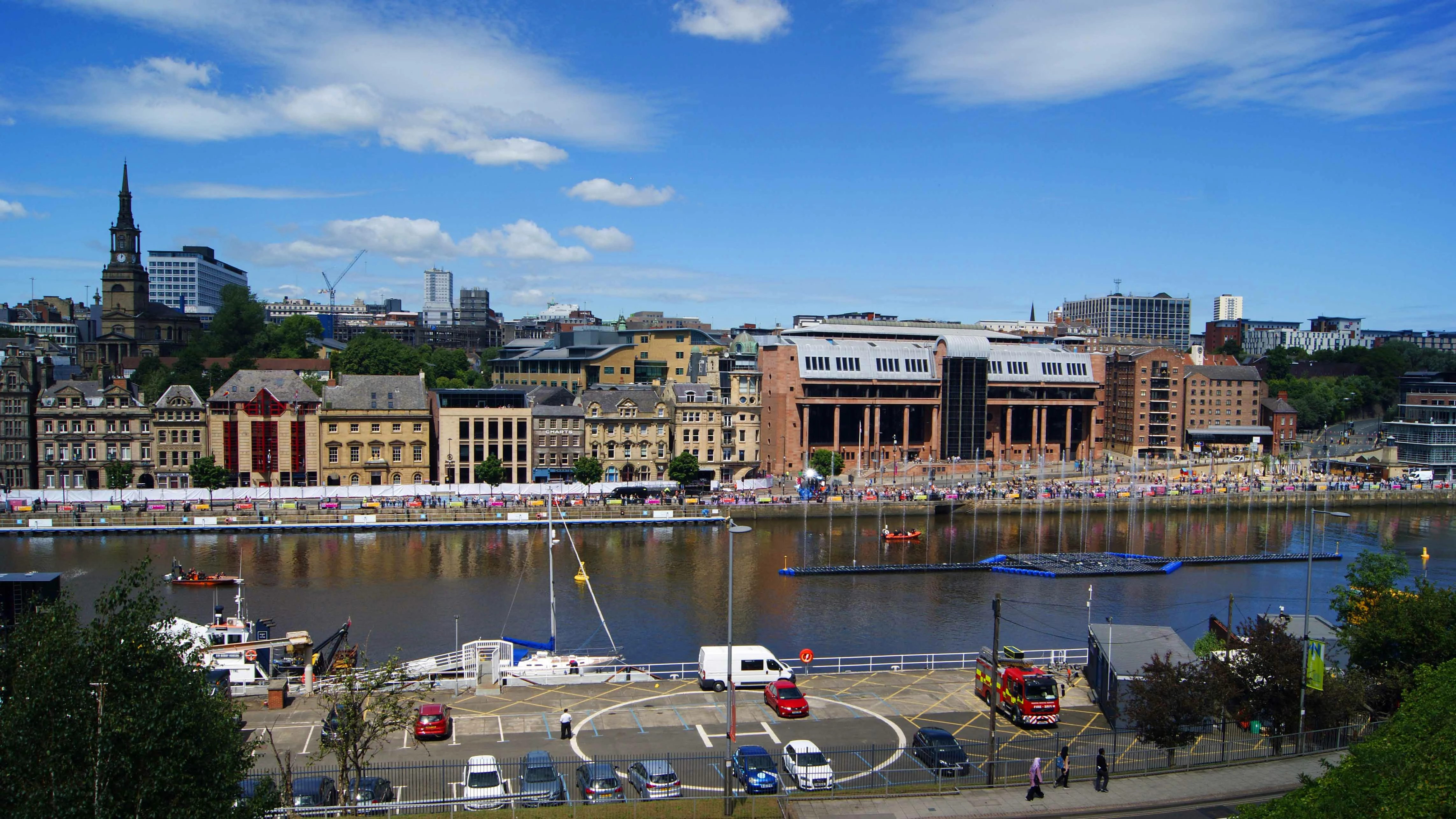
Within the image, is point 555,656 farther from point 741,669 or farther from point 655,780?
point 655,780

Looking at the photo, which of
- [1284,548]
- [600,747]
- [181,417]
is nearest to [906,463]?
[1284,548]

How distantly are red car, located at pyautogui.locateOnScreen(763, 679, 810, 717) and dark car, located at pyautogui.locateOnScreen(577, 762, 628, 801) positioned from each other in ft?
21.1

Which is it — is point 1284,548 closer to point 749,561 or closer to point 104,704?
point 749,561

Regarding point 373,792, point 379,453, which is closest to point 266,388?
point 379,453

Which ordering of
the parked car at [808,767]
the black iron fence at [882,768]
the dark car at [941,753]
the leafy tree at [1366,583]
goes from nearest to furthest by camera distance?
1. the black iron fence at [882,768]
2. the parked car at [808,767]
3. the dark car at [941,753]
4. the leafy tree at [1366,583]

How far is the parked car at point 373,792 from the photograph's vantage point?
65.7ft

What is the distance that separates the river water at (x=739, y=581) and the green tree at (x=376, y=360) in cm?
4172

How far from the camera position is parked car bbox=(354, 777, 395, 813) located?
65.7ft

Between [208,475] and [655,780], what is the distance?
5975cm

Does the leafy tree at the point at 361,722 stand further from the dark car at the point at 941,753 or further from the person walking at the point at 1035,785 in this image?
the person walking at the point at 1035,785

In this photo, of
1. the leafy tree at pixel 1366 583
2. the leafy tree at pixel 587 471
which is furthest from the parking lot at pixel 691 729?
the leafy tree at pixel 587 471

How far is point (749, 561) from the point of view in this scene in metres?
58.2

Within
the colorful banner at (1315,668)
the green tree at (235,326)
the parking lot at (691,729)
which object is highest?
the green tree at (235,326)

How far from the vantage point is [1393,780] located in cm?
1517
